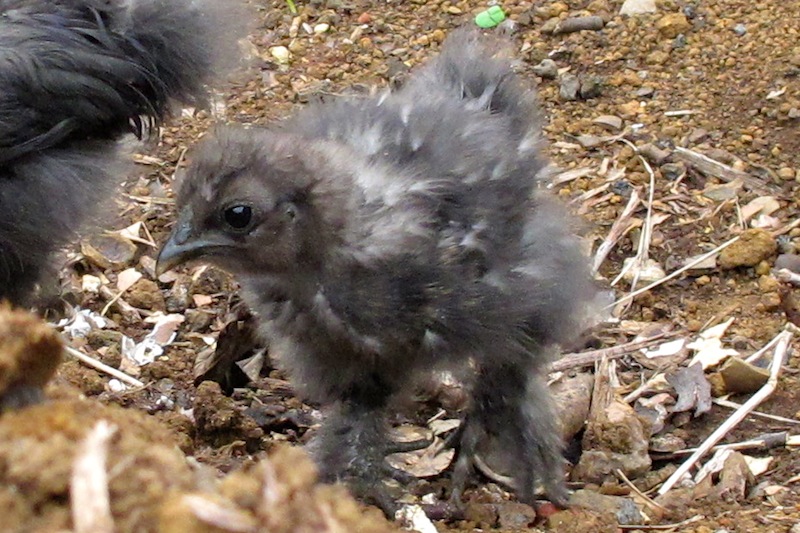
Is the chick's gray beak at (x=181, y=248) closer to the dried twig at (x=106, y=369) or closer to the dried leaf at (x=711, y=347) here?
the dried twig at (x=106, y=369)

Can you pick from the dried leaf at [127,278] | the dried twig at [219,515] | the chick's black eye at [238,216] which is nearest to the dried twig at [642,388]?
the chick's black eye at [238,216]

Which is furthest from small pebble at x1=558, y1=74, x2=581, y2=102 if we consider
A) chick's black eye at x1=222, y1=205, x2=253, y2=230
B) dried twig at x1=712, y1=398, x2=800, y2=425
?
chick's black eye at x1=222, y1=205, x2=253, y2=230

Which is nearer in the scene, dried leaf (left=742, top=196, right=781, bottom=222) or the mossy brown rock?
the mossy brown rock

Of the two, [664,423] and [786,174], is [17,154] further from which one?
[786,174]

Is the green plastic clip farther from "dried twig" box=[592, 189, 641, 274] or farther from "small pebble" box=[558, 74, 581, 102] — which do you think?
"dried twig" box=[592, 189, 641, 274]

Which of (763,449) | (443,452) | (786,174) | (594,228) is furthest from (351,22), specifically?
(763,449)
